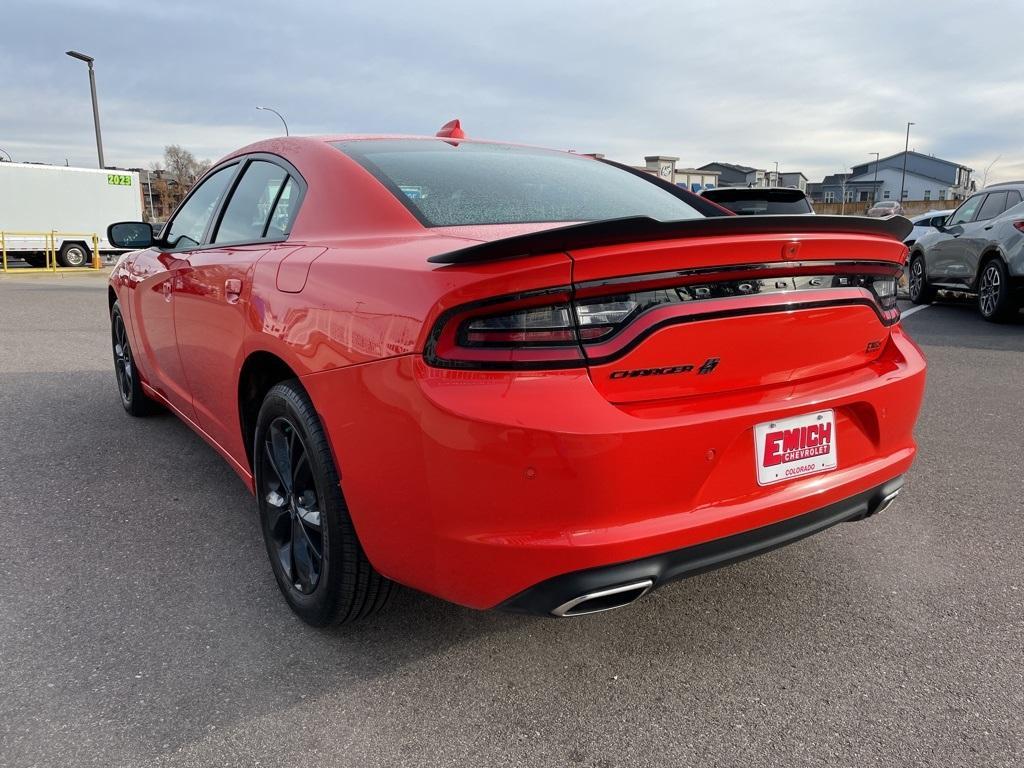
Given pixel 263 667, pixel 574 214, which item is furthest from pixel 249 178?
pixel 263 667

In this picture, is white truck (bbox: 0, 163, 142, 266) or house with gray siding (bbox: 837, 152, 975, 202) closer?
white truck (bbox: 0, 163, 142, 266)

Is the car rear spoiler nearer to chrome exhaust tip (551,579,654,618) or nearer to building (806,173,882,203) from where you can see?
chrome exhaust tip (551,579,654,618)

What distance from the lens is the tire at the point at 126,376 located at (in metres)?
4.75

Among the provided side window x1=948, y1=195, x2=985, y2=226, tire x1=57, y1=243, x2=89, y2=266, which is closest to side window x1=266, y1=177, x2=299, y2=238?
side window x1=948, y1=195, x2=985, y2=226

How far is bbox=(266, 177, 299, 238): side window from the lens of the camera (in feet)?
8.80

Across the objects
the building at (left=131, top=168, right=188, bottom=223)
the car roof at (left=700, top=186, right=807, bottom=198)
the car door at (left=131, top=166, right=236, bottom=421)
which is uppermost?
the building at (left=131, top=168, right=188, bottom=223)

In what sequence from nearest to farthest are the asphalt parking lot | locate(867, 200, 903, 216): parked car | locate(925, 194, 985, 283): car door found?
1. the asphalt parking lot
2. locate(867, 200, 903, 216): parked car
3. locate(925, 194, 985, 283): car door

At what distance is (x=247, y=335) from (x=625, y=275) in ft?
4.54

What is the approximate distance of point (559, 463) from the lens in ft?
5.59

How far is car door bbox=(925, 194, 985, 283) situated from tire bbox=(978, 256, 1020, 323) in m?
0.63

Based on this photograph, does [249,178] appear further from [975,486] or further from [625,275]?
[975,486]

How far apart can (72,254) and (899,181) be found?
3251 inches

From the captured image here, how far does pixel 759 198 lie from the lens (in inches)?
260

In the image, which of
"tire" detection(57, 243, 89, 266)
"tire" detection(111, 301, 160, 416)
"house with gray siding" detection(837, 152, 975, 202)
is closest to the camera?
"tire" detection(111, 301, 160, 416)
